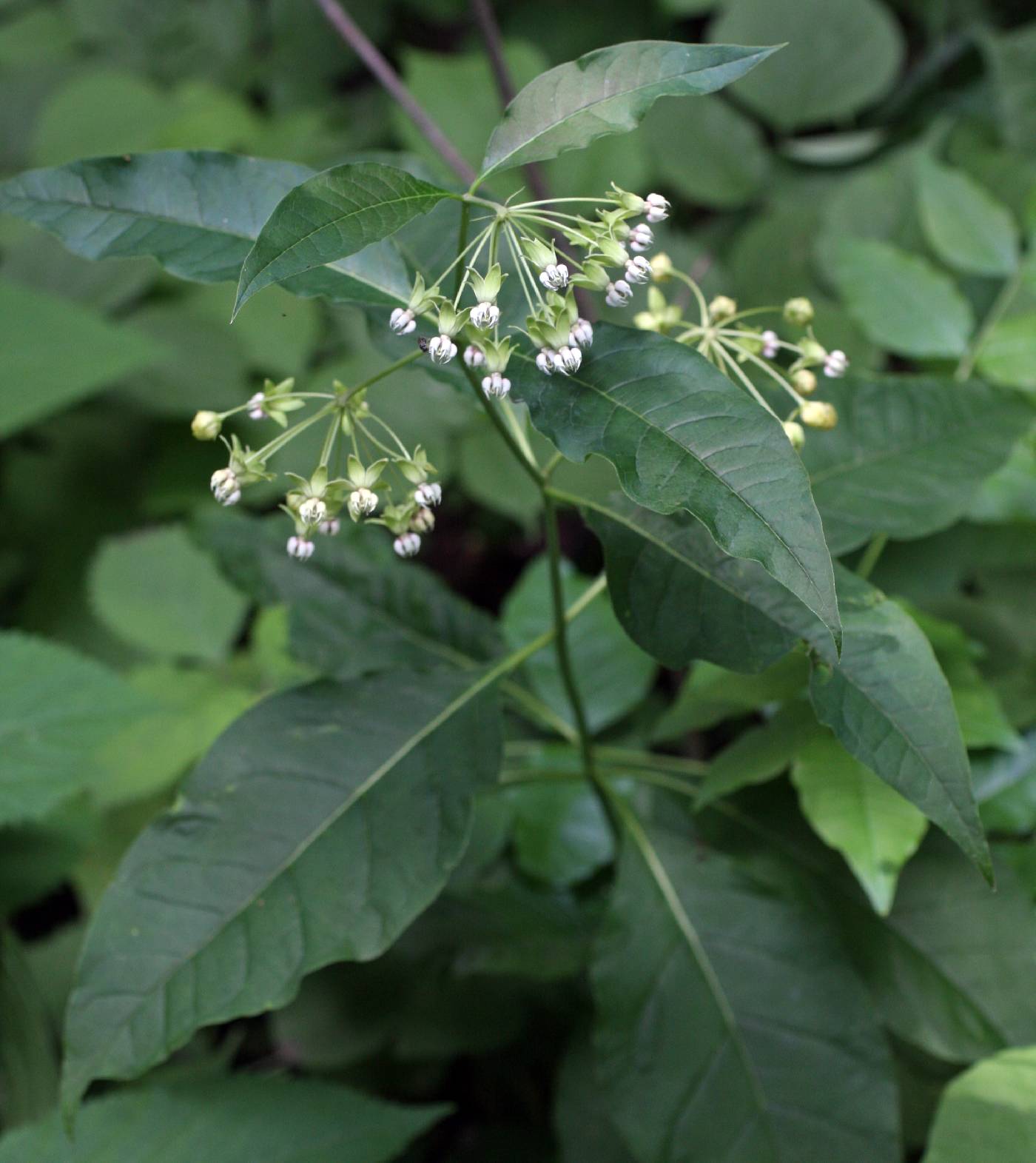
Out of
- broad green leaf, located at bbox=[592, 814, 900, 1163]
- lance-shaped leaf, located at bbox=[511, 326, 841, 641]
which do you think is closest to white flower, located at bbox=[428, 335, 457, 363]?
lance-shaped leaf, located at bbox=[511, 326, 841, 641]

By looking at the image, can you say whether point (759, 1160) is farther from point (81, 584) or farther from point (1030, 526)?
point (81, 584)

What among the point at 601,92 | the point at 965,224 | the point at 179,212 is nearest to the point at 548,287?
the point at 601,92

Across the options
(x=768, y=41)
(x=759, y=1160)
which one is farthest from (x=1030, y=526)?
(x=768, y=41)

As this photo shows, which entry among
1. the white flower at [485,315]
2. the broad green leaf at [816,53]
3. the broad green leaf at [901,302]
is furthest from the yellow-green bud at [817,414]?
the broad green leaf at [816,53]

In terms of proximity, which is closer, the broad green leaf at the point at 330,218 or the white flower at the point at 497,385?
the broad green leaf at the point at 330,218

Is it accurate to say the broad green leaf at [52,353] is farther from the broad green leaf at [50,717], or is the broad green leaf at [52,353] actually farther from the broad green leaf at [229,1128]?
the broad green leaf at [229,1128]

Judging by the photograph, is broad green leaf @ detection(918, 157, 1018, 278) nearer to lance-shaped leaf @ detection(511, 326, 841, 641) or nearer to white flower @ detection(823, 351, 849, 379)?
white flower @ detection(823, 351, 849, 379)
